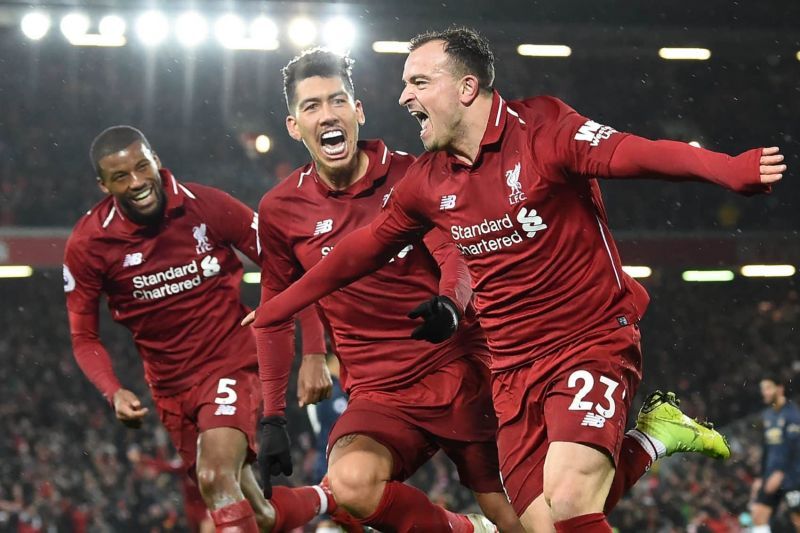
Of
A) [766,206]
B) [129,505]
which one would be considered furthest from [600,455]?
[766,206]

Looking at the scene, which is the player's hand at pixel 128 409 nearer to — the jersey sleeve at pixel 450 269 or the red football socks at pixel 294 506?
the red football socks at pixel 294 506

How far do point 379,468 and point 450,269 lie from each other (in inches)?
31.4

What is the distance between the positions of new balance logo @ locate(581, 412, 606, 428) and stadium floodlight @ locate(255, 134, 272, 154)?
16372 millimetres

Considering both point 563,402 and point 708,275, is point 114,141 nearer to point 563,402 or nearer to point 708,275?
point 563,402

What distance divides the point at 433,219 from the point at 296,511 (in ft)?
7.61

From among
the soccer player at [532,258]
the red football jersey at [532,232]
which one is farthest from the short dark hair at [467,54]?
the red football jersey at [532,232]

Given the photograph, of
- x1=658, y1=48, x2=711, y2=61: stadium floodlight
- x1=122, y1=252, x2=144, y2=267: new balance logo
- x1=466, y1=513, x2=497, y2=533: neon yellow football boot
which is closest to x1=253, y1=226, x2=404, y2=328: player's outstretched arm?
x1=466, y1=513, x2=497, y2=533: neon yellow football boot

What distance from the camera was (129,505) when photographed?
47.2 ft

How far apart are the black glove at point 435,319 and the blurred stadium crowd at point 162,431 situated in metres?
9.12

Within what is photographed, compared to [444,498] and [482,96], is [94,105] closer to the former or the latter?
[444,498]

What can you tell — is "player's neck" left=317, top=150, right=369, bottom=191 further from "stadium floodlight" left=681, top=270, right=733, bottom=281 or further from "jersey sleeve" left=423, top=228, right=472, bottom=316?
"stadium floodlight" left=681, top=270, right=733, bottom=281

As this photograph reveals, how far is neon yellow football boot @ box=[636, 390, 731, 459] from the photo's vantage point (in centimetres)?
438

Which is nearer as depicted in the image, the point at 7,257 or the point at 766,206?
the point at 7,257

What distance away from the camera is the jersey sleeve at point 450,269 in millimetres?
3949
